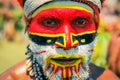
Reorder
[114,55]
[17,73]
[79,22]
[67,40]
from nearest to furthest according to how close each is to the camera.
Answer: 1. [67,40]
2. [79,22]
3. [17,73]
4. [114,55]

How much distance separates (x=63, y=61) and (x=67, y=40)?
0.17 metres

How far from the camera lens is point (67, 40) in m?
3.70

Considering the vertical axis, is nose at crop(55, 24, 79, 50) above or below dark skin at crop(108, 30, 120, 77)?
above

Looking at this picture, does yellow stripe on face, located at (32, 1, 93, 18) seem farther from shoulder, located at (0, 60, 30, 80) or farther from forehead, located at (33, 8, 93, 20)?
shoulder, located at (0, 60, 30, 80)

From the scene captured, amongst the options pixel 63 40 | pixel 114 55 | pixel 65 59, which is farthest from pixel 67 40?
pixel 114 55

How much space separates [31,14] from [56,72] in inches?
18.3

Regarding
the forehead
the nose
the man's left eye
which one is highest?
the forehead

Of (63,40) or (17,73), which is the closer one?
(63,40)

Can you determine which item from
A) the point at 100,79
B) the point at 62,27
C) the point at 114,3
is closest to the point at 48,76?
the point at 62,27

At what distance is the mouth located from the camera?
148 inches

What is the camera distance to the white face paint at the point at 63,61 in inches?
148

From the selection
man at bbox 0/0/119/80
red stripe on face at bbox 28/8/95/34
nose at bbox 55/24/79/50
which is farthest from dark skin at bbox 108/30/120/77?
nose at bbox 55/24/79/50

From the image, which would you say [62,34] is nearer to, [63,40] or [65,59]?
[63,40]

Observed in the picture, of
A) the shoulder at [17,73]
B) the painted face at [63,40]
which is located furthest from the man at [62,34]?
the shoulder at [17,73]
